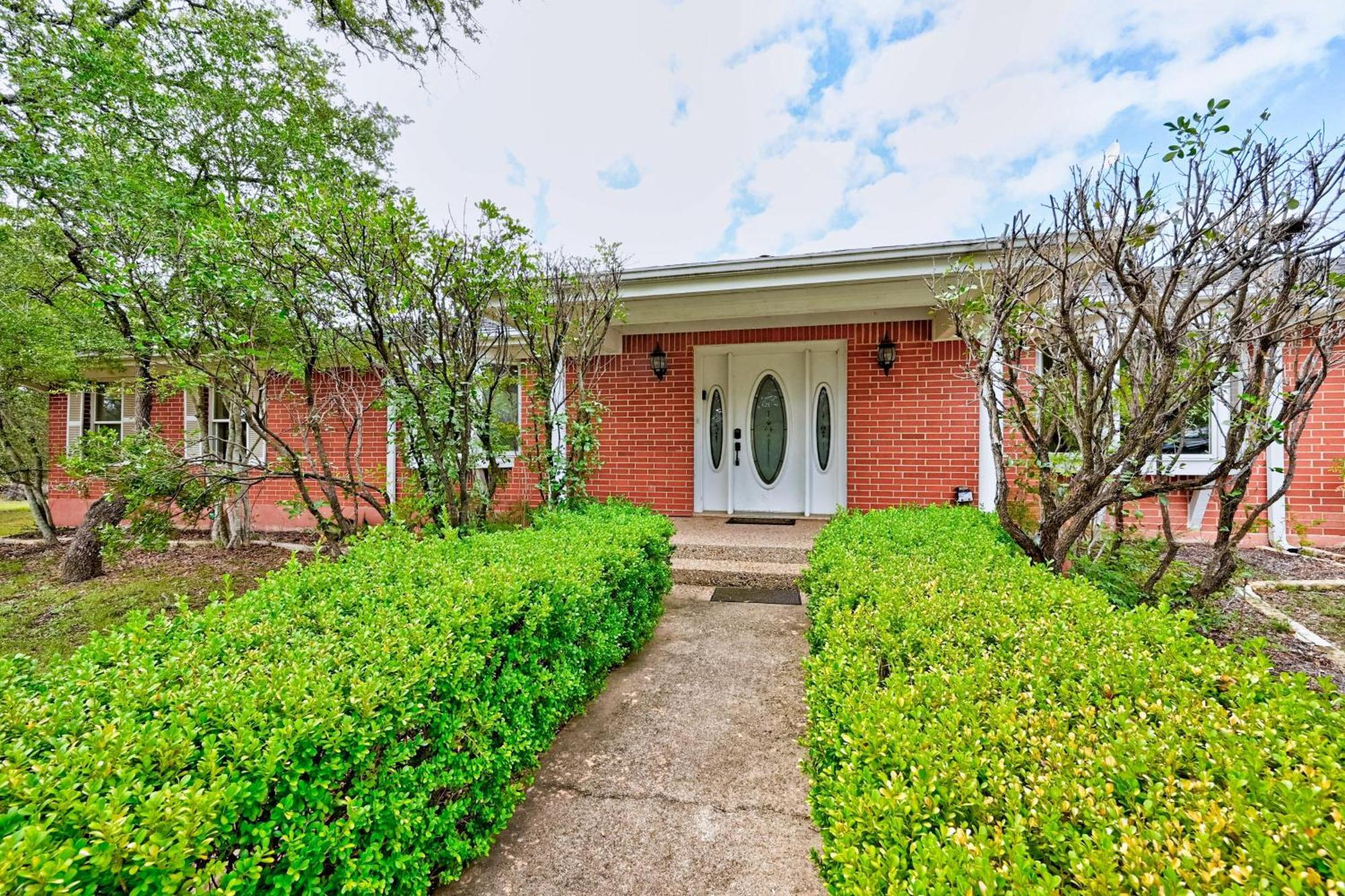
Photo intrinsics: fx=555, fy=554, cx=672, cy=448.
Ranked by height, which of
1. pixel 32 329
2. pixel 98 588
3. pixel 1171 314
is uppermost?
pixel 32 329

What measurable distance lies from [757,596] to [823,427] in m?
2.83

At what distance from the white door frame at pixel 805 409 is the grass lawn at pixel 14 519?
35.2 feet

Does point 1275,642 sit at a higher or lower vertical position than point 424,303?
lower

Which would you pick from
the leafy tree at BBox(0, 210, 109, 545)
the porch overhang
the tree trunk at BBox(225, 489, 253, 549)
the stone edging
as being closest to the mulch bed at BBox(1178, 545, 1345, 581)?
the stone edging

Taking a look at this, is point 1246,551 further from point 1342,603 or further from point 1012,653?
point 1012,653

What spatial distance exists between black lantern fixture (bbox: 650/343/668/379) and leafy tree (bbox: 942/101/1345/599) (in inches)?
142

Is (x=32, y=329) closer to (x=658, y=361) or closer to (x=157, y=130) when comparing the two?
(x=157, y=130)

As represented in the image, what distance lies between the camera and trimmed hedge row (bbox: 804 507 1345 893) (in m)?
0.85

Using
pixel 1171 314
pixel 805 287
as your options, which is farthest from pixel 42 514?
pixel 1171 314

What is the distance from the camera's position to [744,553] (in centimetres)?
490

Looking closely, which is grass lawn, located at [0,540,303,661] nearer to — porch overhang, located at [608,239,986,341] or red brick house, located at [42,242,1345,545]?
red brick house, located at [42,242,1345,545]

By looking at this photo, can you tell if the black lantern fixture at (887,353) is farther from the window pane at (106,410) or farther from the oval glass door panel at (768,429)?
the window pane at (106,410)

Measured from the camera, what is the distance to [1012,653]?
1584 mm

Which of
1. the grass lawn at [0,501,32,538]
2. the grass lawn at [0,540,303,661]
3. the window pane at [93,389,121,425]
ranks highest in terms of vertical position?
the window pane at [93,389,121,425]
